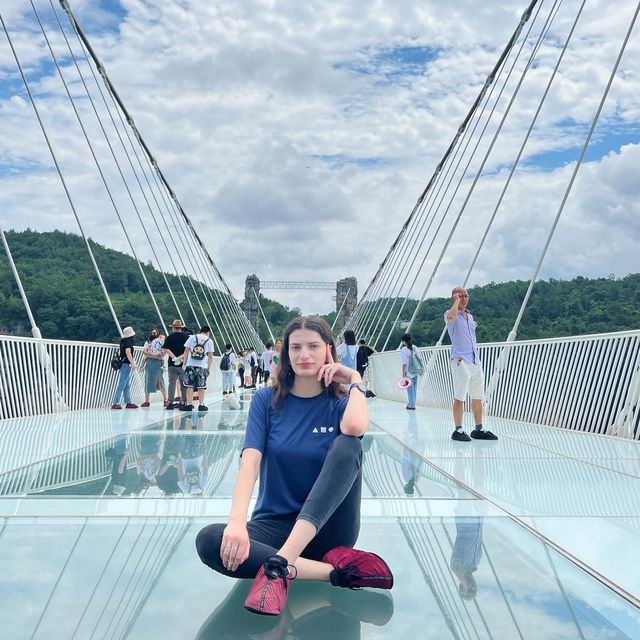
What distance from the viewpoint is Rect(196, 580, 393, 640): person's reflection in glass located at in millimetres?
1331

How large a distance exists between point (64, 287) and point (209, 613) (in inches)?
980

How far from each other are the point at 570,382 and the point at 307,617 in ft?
17.1

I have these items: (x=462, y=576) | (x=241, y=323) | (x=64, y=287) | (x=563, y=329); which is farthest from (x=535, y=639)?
(x=241, y=323)

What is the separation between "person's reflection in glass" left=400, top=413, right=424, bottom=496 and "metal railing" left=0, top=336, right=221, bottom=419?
360 centimetres

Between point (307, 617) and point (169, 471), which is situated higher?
point (307, 617)

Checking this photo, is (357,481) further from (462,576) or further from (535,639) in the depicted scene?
(535,639)

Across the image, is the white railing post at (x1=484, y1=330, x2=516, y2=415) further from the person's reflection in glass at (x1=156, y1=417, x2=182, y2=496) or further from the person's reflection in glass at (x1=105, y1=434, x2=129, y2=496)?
the person's reflection in glass at (x1=105, y1=434, x2=129, y2=496)

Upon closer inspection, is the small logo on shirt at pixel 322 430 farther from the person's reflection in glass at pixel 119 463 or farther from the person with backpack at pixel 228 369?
the person with backpack at pixel 228 369

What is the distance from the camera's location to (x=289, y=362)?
1894 mm

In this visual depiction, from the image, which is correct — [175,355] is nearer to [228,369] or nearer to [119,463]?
[228,369]

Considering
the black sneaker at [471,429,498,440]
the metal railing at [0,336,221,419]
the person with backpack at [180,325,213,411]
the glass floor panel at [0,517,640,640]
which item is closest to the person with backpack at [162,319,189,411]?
the person with backpack at [180,325,213,411]

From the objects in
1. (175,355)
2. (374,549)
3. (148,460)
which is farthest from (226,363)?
(374,549)

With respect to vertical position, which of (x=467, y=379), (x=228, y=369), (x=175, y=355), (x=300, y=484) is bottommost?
(x=228, y=369)

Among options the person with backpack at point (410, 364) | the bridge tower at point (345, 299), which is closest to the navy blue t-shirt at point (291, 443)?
the person with backpack at point (410, 364)
